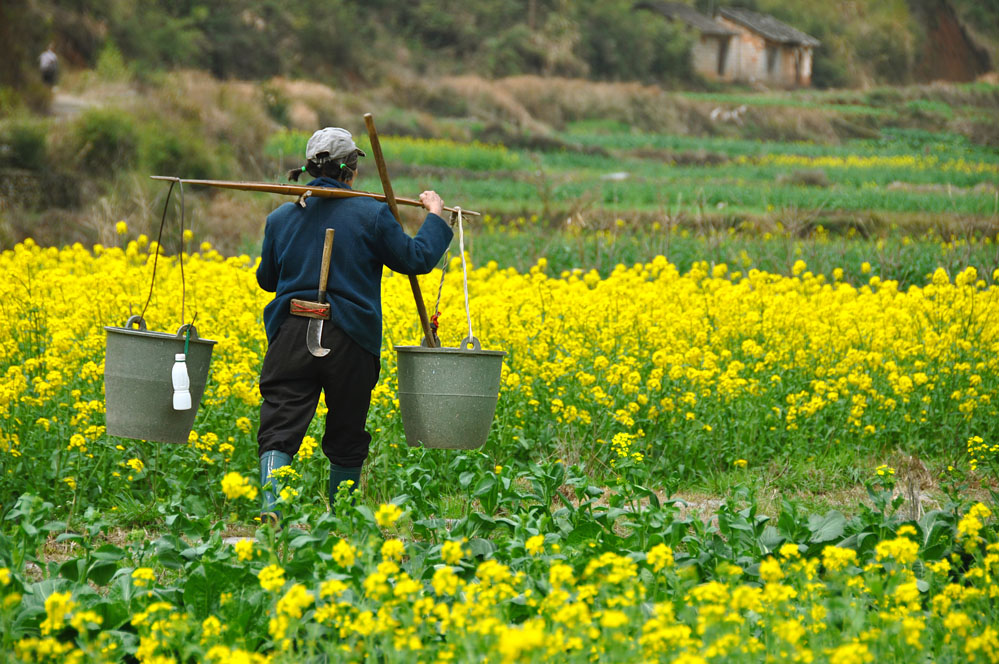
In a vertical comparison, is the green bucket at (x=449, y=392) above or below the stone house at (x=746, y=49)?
below

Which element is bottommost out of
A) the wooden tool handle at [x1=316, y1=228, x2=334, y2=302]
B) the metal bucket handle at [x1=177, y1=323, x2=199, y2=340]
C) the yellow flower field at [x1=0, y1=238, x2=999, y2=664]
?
the yellow flower field at [x1=0, y1=238, x2=999, y2=664]

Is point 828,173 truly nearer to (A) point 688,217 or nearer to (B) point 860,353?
(A) point 688,217

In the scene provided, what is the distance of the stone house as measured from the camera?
51.2 m

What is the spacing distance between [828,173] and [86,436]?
23760mm

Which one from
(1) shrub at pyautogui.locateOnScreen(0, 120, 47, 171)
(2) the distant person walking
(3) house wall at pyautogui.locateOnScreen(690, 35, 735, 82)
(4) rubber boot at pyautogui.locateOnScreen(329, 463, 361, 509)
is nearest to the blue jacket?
(4) rubber boot at pyautogui.locateOnScreen(329, 463, 361, 509)

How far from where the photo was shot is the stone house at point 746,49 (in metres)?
51.2

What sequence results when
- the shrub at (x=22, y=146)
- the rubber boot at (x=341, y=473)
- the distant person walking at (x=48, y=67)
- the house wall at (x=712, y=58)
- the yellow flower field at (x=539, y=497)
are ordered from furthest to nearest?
the house wall at (x=712, y=58)
the distant person walking at (x=48, y=67)
the shrub at (x=22, y=146)
the rubber boot at (x=341, y=473)
the yellow flower field at (x=539, y=497)

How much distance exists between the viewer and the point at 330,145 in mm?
4199

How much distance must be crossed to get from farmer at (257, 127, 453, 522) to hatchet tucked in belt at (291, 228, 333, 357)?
5 centimetres

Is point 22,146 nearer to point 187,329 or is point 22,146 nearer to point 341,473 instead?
point 187,329

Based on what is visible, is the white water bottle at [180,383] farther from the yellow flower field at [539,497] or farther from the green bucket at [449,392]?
the green bucket at [449,392]

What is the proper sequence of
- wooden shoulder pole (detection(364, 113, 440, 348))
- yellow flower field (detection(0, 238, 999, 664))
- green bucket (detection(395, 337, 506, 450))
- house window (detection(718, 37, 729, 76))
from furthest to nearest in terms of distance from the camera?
house window (detection(718, 37, 729, 76)) → green bucket (detection(395, 337, 506, 450)) → wooden shoulder pole (detection(364, 113, 440, 348)) → yellow flower field (detection(0, 238, 999, 664))

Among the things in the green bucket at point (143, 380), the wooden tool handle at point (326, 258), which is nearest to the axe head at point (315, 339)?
the wooden tool handle at point (326, 258)

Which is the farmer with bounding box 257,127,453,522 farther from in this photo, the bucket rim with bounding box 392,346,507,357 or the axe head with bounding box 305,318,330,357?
the bucket rim with bounding box 392,346,507,357
